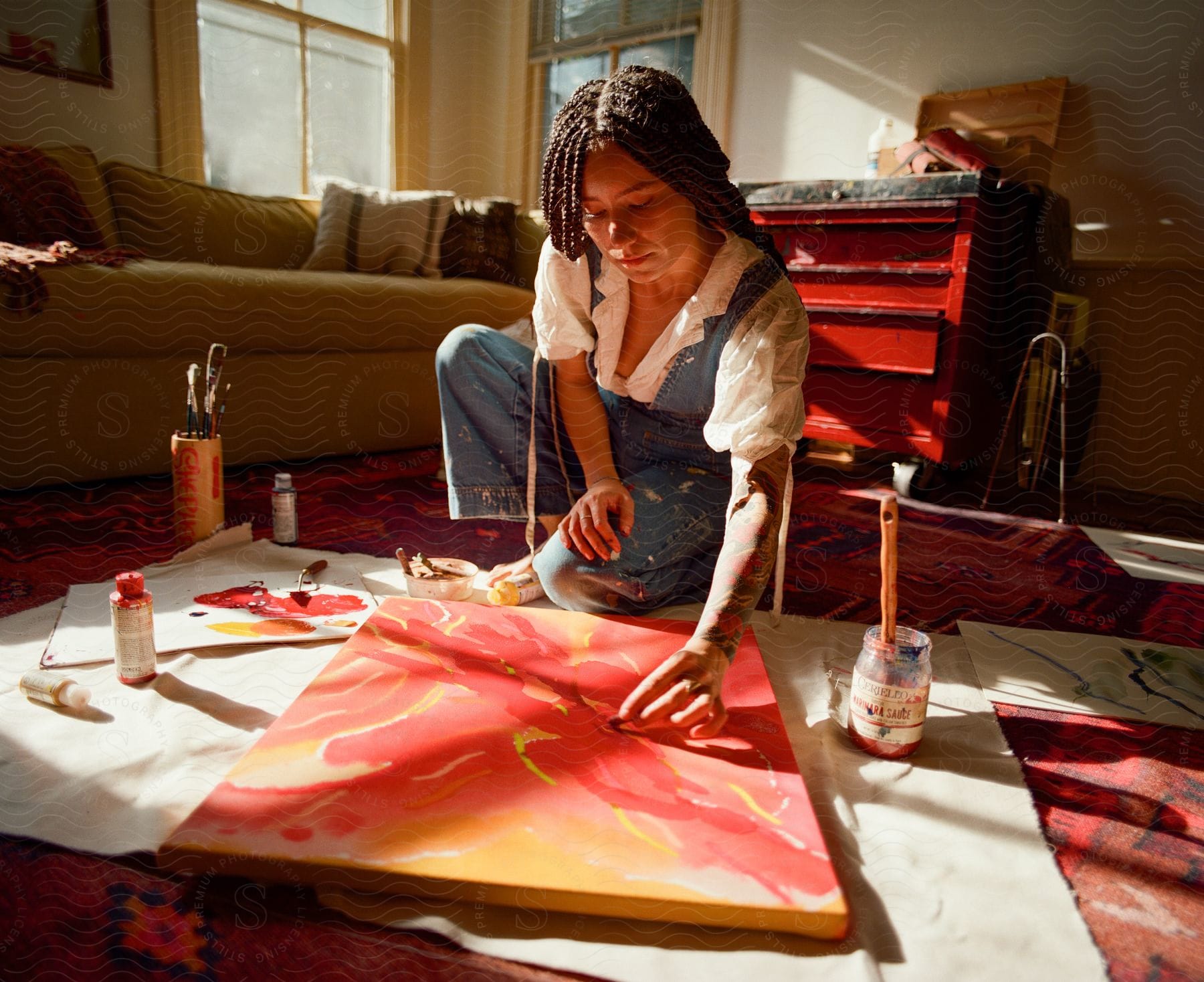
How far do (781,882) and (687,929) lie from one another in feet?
0.25

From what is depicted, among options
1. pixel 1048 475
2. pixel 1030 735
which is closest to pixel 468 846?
pixel 1030 735

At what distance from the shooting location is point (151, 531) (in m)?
1.44

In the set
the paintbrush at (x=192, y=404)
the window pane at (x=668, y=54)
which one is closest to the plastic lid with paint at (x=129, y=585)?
the paintbrush at (x=192, y=404)

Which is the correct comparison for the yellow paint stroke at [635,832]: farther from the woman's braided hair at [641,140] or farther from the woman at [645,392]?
the woman's braided hair at [641,140]

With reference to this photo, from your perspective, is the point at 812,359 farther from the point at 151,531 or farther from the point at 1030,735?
the point at 151,531

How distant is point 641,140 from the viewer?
85 cm

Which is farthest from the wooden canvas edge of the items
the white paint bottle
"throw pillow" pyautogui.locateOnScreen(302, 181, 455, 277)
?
"throw pillow" pyautogui.locateOnScreen(302, 181, 455, 277)

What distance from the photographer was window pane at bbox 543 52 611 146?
9.39 feet

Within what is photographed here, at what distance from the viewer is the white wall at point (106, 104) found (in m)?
2.31

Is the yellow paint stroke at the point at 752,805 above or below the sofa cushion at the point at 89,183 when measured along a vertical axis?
below

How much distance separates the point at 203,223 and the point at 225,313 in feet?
2.18

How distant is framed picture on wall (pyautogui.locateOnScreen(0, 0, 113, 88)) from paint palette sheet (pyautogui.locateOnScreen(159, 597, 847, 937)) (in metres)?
2.30

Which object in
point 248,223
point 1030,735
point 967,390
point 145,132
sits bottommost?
point 1030,735

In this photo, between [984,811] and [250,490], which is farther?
[250,490]
